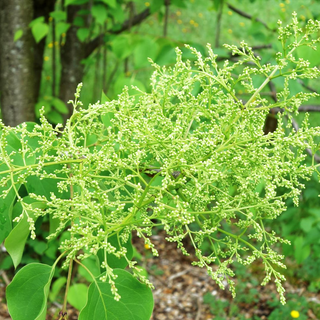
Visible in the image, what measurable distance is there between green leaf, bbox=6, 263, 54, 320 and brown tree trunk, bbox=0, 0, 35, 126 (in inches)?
88.5

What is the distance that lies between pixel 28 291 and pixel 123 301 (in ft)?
0.77

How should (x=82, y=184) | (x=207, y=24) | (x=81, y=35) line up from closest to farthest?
(x=82, y=184) → (x=81, y=35) → (x=207, y=24)

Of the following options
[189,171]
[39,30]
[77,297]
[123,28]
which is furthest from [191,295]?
[189,171]

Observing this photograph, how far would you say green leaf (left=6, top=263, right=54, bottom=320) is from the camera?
3.38 feet

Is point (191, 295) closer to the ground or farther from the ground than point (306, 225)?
closer to the ground

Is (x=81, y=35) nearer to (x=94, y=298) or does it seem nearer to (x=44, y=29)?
(x=44, y=29)

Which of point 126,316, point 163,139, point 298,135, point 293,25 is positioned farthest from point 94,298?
point 293,25

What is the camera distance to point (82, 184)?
88 centimetres

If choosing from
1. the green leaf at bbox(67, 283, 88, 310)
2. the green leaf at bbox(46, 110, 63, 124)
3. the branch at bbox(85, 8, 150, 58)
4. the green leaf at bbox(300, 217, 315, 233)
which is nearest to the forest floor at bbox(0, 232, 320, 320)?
the green leaf at bbox(67, 283, 88, 310)

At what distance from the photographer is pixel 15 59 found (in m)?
3.05

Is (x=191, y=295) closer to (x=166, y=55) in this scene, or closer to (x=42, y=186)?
(x=166, y=55)

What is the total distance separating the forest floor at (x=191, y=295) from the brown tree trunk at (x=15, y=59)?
1923mm

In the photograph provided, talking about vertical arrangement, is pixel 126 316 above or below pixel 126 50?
below

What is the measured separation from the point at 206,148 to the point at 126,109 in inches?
10.1
